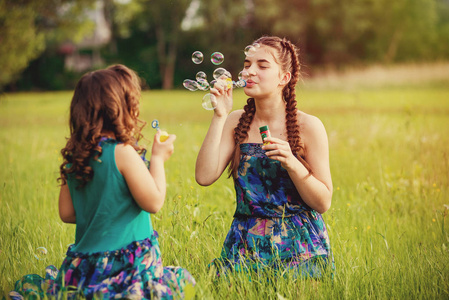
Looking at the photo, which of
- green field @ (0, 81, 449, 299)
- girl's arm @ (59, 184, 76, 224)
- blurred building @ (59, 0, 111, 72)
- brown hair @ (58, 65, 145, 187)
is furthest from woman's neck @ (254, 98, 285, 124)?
blurred building @ (59, 0, 111, 72)

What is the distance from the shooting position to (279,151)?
7.82ft

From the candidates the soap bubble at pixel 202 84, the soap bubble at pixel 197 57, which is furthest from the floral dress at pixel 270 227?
the soap bubble at pixel 197 57

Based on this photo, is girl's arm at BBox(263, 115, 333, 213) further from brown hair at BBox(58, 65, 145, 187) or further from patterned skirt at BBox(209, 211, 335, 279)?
brown hair at BBox(58, 65, 145, 187)

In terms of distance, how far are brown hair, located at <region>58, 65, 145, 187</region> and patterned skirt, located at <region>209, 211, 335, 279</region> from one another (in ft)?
3.00

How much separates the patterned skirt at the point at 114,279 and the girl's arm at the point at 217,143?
67 centimetres

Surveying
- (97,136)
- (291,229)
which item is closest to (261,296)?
(291,229)

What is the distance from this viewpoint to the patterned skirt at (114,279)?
2080 millimetres

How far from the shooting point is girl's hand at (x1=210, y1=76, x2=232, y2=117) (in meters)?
2.65

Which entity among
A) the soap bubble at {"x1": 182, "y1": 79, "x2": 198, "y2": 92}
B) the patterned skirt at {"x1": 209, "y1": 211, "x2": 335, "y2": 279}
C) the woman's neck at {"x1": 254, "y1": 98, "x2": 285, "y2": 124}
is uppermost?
the soap bubble at {"x1": 182, "y1": 79, "x2": 198, "y2": 92}

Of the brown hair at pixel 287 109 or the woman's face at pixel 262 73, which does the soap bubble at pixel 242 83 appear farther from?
the brown hair at pixel 287 109

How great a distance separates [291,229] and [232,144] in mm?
644

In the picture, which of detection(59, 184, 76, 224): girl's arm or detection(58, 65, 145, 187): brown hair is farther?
detection(59, 184, 76, 224): girl's arm

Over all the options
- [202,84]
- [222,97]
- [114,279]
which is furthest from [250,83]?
[114,279]

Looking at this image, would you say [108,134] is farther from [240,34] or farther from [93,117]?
[240,34]
